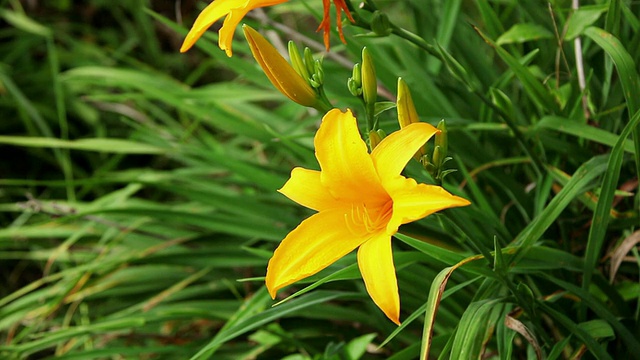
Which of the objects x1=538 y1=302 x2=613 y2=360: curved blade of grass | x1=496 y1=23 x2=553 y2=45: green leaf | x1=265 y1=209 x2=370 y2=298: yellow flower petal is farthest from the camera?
x1=496 y1=23 x2=553 y2=45: green leaf

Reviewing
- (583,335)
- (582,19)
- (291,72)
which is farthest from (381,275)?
(582,19)

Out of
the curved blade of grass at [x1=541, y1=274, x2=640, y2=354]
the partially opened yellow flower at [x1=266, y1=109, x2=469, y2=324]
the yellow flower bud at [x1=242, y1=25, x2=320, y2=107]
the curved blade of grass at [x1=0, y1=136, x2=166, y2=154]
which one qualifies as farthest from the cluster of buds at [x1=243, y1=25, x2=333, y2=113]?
the curved blade of grass at [x1=0, y1=136, x2=166, y2=154]

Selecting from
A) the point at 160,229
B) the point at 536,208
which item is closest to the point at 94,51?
the point at 160,229

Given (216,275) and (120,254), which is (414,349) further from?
(120,254)

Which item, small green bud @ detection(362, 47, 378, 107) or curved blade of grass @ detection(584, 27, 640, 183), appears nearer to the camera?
small green bud @ detection(362, 47, 378, 107)

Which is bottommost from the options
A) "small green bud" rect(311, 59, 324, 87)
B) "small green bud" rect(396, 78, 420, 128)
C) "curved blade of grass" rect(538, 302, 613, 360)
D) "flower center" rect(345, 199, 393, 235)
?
"curved blade of grass" rect(538, 302, 613, 360)

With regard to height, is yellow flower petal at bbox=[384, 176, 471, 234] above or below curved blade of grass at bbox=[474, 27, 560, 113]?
above

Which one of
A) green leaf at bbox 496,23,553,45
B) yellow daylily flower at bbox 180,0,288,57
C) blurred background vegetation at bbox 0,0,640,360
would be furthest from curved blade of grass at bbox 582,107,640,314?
yellow daylily flower at bbox 180,0,288,57

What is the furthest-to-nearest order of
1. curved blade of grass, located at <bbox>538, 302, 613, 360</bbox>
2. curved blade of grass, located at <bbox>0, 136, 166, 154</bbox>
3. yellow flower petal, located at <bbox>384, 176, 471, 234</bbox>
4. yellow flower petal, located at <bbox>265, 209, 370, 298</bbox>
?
curved blade of grass, located at <bbox>0, 136, 166, 154</bbox>
curved blade of grass, located at <bbox>538, 302, 613, 360</bbox>
yellow flower petal, located at <bbox>265, 209, 370, 298</bbox>
yellow flower petal, located at <bbox>384, 176, 471, 234</bbox>

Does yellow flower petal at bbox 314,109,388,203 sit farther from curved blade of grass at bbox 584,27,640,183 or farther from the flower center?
curved blade of grass at bbox 584,27,640,183
